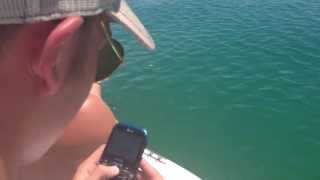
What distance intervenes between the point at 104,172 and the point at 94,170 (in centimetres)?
4

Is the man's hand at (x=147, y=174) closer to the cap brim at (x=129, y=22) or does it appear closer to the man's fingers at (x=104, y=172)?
the man's fingers at (x=104, y=172)

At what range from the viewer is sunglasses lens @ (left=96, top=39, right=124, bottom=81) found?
1.02 m

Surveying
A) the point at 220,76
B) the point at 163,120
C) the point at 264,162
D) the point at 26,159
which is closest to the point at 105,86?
the point at 163,120

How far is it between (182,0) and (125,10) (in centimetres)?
834

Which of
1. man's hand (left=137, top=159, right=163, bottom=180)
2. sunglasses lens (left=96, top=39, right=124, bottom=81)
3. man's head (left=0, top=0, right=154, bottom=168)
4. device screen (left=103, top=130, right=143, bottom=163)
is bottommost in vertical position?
man's hand (left=137, top=159, right=163, bottom=180)

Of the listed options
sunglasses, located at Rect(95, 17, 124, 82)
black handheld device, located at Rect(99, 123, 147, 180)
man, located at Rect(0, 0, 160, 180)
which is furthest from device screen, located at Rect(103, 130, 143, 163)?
man, located at Rect(0, 0, 160, 180)

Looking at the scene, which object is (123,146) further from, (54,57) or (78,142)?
(54,57)

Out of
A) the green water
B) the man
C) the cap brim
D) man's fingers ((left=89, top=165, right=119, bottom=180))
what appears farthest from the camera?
the green water

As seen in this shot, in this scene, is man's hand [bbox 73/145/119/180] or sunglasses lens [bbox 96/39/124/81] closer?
sunglasses lens [bbox 96/39/124/81]

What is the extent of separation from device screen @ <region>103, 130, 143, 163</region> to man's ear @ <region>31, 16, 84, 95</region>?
1104 millimetres

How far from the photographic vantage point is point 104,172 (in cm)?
178

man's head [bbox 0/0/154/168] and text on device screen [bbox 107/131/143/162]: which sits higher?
man's head [bbox 0/0/154/168]

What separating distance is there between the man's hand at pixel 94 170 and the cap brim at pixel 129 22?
950 mm

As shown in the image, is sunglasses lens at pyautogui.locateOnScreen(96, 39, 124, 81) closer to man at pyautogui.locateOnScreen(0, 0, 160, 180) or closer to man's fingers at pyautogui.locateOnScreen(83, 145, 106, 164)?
man at pyautogui.locateOnScreen(0, 0, 160, 180)
